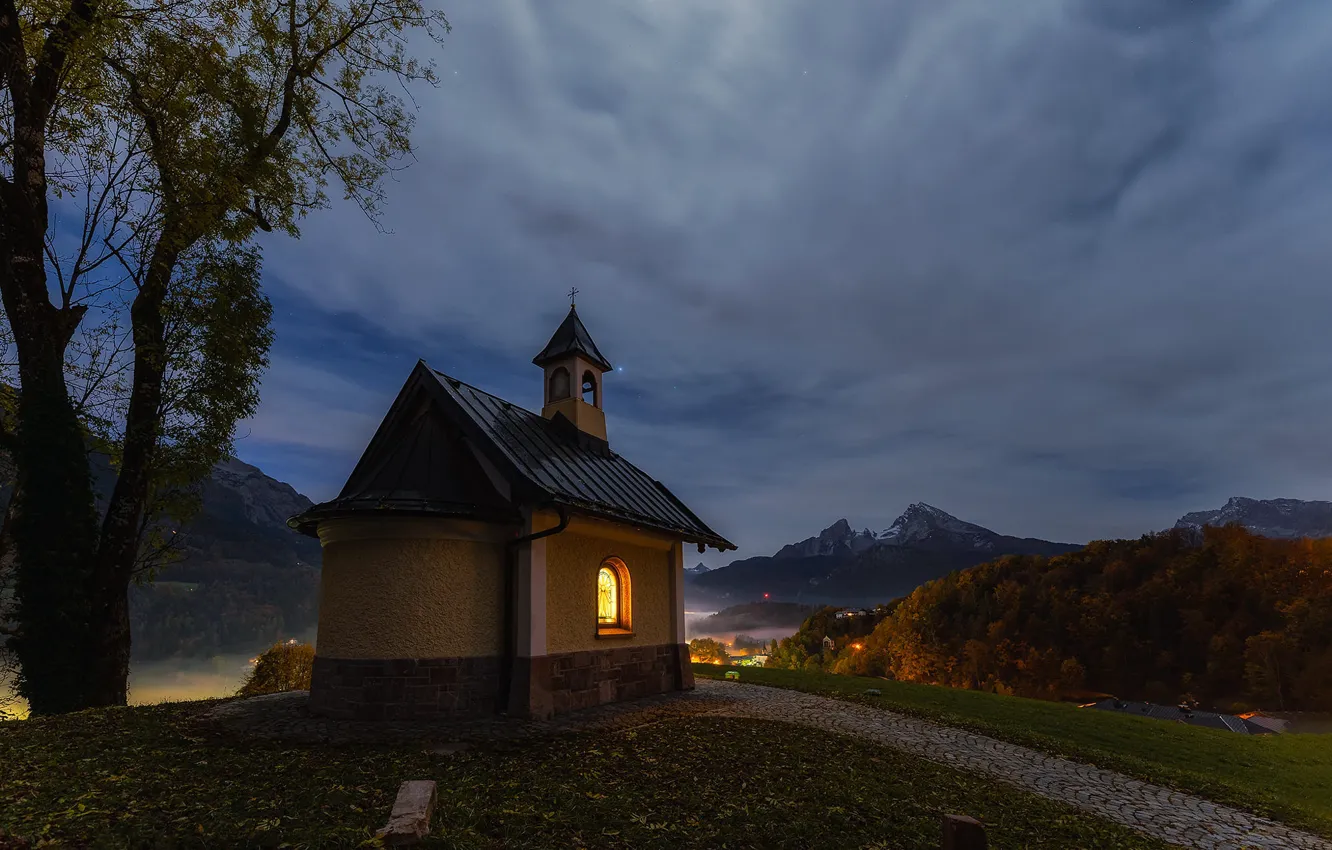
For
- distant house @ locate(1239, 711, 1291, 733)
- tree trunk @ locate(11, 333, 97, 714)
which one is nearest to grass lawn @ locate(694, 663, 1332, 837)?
tree trunk @ locate(11, 333, 97, 714)

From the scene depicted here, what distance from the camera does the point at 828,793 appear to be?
673cm

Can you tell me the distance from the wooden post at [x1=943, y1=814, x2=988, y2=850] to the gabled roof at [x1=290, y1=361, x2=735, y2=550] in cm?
748

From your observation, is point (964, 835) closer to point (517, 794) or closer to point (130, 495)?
point (517, 794)

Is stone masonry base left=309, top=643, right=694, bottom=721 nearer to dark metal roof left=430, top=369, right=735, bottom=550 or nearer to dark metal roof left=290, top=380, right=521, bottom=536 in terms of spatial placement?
dark metal roof left=290, top=380, right=521, bottom=536

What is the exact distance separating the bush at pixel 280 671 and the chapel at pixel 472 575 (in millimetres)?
8773

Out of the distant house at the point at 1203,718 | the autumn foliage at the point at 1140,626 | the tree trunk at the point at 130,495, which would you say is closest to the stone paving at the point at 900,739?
the tree trunk at the point at 130,495

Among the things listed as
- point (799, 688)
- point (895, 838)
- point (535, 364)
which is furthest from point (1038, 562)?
point (895, 838)

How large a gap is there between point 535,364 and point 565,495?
5.94m

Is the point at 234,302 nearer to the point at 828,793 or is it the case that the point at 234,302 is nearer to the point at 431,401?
the point at 431,401

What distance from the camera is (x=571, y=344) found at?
15422 mm

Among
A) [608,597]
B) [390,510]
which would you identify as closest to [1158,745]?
[608,597]

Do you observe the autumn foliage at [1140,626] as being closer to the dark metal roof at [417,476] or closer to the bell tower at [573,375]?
the bell tower at [573,375]

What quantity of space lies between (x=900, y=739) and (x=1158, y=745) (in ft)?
20.7

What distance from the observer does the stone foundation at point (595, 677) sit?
10352 millimetres
